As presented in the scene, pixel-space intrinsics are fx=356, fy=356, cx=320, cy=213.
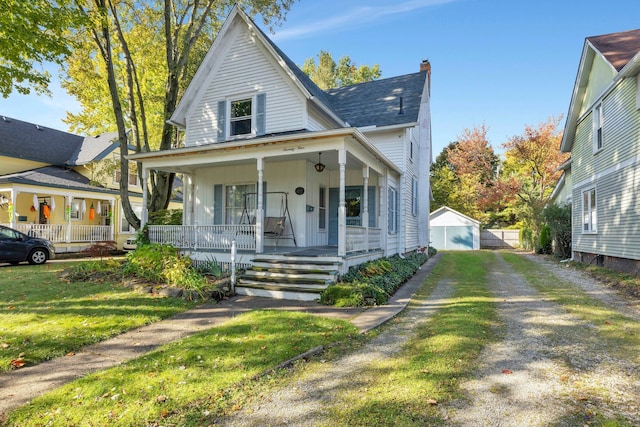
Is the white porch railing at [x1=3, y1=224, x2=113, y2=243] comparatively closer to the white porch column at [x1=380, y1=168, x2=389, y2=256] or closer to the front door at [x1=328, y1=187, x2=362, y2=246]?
the front door at [x1=328, y1=187, x2=362, y2=246]

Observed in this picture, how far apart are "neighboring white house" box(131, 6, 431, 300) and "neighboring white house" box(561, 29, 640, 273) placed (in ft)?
20.3

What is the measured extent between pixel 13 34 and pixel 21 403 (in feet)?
33.6

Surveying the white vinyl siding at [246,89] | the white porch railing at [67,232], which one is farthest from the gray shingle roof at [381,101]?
the white porch railing at [67,232]

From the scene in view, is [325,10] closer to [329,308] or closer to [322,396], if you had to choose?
[329,308]

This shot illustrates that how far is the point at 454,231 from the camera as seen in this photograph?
28844mm

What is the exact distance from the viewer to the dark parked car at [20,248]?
13.1 metres

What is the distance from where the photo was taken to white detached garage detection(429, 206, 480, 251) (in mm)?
28297

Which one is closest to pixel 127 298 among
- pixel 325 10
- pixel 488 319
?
pixel 488 319

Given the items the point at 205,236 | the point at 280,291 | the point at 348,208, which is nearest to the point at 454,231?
the point at 348,208

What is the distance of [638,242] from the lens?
973cm

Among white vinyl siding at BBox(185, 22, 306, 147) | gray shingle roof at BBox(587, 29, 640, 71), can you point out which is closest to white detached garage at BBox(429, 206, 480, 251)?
gray shingle roof at BBox(587, 29, 640, 71)

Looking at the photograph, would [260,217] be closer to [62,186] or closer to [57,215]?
[62,186]

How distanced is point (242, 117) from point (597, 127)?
42.5 feet

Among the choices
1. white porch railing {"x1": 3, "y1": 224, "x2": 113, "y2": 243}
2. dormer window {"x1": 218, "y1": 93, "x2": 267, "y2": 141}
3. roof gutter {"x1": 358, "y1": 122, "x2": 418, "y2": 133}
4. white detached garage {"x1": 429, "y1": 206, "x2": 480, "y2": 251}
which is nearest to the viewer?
dormer window {"x1": 218, "y1": 93, "x2": 267, "y2": 141}
